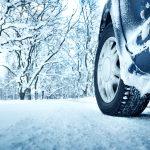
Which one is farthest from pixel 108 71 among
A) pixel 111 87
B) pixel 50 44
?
pixel 50 44

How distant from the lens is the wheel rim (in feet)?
9.78

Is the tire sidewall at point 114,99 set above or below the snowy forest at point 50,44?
below

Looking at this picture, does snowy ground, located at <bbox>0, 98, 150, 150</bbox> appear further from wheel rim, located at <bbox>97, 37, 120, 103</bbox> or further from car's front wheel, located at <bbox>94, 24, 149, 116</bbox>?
wheel rim, located at <bbox>97, 37, 120, 103</bbox>

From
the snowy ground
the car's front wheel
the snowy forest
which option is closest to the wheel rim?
the car's front wheel

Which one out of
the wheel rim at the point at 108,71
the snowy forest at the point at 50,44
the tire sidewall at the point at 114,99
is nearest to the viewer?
the tire sidewall at the point at 114,99

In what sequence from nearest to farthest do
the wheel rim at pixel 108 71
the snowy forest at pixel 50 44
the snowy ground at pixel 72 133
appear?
the snowy ground at pixel 72 133, the wheel rim at pixel 108 71, the snowy forest at pixel 50 44

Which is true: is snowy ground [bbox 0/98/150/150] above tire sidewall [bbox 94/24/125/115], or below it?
below

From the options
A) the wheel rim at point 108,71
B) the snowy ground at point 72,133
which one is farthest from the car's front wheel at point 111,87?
the snowy ground at point 72,133

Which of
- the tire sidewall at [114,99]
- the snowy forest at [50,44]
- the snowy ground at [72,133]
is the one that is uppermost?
the snowy forest at [50,44]

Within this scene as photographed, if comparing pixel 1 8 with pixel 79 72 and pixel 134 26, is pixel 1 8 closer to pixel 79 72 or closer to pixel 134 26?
pixel 79 72

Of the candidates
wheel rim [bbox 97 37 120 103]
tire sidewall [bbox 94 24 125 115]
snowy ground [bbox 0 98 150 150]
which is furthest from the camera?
wheel rim [bbox 97 37 120 103]

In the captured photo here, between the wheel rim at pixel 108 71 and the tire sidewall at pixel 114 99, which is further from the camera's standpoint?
the wheel rim at pixel 108 71

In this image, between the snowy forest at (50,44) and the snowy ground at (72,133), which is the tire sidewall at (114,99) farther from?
the snowy forest at (50,44)

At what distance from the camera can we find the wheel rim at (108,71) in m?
2.98
